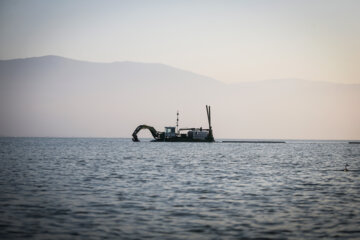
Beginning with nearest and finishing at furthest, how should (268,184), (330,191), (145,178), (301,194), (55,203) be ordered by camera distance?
(55,203)
(301,194)
(330,191)
(268,184)
(145,178)

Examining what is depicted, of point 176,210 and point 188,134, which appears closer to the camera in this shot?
point 176,210

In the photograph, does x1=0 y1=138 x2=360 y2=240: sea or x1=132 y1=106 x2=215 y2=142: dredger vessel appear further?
x1=132 y1=106 x2=215 y2=142: dredger vessel

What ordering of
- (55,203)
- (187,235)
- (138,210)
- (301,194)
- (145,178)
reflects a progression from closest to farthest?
(187,235) → (138,210) → (55,203) → (301,194) → (145,178)

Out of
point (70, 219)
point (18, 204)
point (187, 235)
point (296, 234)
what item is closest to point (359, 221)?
point (296, 234)

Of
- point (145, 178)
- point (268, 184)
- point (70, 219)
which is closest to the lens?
point (70, 219)

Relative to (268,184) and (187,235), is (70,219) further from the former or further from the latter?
(268,184)

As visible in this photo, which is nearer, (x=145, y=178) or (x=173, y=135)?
(x=145, y=178)

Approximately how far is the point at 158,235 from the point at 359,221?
7.28 metres

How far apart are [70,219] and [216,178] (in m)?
16.6

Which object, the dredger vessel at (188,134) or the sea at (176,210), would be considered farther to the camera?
the dredger vessel at (188,134)

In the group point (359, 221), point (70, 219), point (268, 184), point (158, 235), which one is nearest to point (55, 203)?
point (70, 219)

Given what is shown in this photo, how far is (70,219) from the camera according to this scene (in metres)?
14.8

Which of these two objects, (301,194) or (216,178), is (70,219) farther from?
(216,178)

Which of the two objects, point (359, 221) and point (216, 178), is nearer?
point (359, 221)
